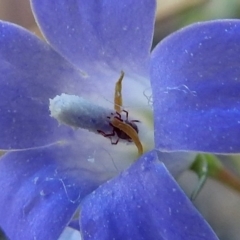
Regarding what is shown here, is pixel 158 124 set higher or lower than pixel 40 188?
higher

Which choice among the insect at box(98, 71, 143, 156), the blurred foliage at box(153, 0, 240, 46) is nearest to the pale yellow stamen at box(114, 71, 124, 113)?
the insect at box(98, 71, 143, 156)

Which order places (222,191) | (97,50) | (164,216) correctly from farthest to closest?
(222,191) < (97,50) < (164,216)

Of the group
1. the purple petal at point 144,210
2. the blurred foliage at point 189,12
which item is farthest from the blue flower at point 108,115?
the blurred foliage at point 189,12

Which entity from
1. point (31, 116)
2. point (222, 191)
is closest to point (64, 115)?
point (31, 116)

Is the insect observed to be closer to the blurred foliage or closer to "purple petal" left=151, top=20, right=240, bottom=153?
"purple petal" left=151, top=20, right=240, bottom=153

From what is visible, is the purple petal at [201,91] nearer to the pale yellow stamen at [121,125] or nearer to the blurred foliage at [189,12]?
the pale yellow stamen at [121,125]

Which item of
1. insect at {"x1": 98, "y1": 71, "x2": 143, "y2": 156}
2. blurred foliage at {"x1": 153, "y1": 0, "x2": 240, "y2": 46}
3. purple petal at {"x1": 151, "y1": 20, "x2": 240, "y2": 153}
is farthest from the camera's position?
blurred foliage at {"x1": 153, "y1": 0, "x2": 240, "y2": 46}

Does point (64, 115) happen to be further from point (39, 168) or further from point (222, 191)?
point (222, 191)

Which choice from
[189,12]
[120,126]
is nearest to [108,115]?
[120,126]
